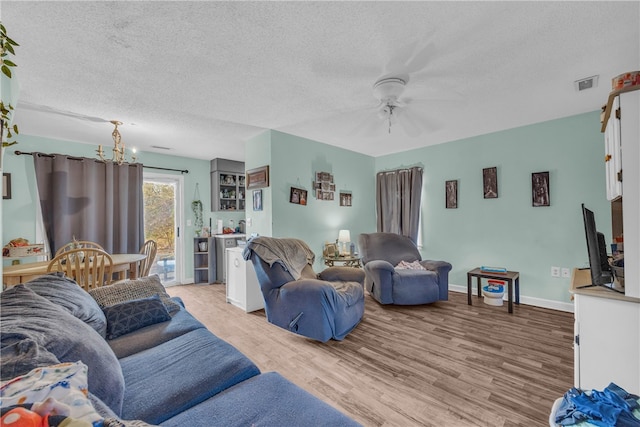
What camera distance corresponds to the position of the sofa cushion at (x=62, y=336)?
0.89 metres

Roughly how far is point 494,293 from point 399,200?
1.98 meters

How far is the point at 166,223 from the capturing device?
4863mm

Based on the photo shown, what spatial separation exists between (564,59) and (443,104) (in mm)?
973

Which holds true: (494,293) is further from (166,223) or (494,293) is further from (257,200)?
(166,223)

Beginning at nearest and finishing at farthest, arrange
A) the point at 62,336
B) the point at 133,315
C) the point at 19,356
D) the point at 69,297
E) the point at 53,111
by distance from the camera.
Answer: the point at 19,356 < the point at 62,336 < the point at 69,297 < the point at 133,315 < the point at 53,111

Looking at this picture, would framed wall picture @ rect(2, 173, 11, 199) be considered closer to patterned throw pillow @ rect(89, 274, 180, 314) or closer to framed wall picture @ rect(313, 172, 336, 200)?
patterned throw pillow @ rect(89, 274, 180, 314)

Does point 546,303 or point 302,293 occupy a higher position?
point 302,293

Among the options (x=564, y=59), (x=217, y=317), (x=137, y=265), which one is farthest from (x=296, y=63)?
(x=137, y=265)

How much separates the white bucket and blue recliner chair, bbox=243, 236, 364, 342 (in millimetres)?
1794

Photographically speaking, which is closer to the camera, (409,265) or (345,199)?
(409,265)

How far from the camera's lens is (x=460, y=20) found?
1.61 meters

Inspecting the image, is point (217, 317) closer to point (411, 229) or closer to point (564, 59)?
point (411, 229)

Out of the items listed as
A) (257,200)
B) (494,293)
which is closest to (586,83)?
(494,293)

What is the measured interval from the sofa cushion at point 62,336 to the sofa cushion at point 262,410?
0.85 ft
